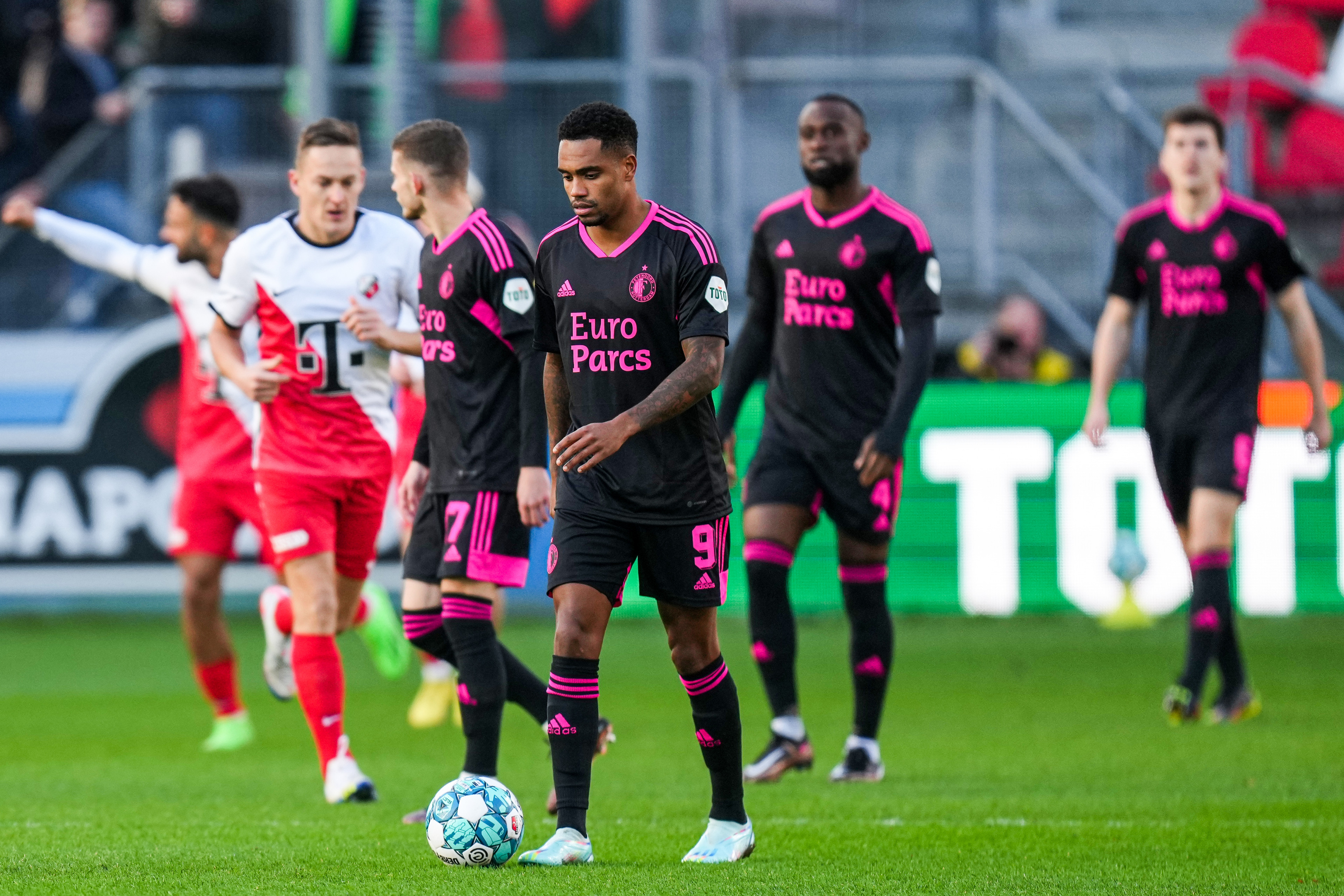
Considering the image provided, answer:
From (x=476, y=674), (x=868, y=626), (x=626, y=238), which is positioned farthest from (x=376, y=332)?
(x=868, y=626)

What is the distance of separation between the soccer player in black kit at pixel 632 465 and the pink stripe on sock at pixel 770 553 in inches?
77.3

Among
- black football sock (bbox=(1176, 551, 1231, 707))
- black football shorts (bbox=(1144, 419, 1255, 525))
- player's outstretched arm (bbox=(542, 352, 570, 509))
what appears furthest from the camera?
black football shorts (bbox=(1144, 419, 1255, 525))

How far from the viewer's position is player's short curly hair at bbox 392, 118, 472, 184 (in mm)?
6289

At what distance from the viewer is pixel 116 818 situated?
618 cm

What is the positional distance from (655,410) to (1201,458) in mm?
4257

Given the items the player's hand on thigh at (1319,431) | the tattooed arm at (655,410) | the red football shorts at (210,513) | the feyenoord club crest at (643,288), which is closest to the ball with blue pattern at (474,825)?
the tattooed arm at (655,410)

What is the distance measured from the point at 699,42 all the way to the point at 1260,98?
4.65 meters

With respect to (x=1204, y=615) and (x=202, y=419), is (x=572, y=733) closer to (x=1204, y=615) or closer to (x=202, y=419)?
(x=1204, y=615)

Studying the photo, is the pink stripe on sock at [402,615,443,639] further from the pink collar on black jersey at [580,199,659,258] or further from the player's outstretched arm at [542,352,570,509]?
the pink collar on black jersey at [580,199,659,258]

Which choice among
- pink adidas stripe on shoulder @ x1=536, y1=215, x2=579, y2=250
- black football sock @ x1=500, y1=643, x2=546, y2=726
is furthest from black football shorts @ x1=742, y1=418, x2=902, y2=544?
pink adidas stripe on shoulder @ x1=536, y1=215, x2=579, y2=250

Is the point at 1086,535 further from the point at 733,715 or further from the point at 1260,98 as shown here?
the point at 733,715

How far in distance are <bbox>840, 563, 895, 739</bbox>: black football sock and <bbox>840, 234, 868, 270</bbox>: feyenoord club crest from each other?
116 centimetres

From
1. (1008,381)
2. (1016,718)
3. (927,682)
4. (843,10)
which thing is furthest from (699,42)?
(1016,718)

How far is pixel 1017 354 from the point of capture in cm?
1331
